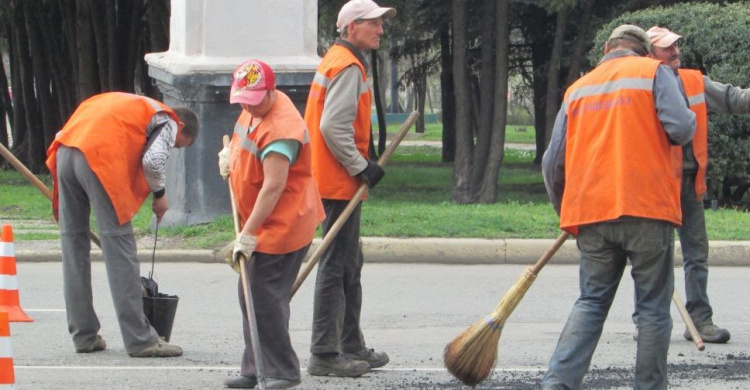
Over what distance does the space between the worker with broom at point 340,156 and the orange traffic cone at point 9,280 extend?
2.34 metres

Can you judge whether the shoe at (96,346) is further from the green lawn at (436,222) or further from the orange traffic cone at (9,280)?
the green lawn at (436,222)

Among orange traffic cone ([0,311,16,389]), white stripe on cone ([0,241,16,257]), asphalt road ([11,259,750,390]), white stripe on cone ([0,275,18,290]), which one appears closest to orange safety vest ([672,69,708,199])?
asphalt road ([11,259,750,390])

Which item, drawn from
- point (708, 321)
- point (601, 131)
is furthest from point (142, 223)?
point (601, 131)

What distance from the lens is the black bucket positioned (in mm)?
7262

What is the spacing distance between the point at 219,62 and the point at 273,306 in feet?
20.3

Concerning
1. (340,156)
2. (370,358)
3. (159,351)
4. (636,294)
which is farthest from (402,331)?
(636,294)

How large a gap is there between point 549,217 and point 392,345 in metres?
4.76

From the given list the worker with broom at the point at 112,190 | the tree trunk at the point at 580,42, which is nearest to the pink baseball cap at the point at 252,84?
the worker with broom at the point at 112,190

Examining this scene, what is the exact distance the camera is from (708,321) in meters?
7.49

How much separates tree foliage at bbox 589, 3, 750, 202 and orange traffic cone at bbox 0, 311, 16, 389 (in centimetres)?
1055

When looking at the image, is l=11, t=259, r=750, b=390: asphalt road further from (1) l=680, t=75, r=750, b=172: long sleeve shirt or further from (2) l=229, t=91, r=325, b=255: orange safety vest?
(1) l=680, t=75, r=750, b=172: long sleeve shirt

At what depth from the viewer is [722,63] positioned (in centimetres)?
1395

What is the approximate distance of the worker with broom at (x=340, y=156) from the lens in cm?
632

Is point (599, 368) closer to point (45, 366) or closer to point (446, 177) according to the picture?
point (45, 366)
